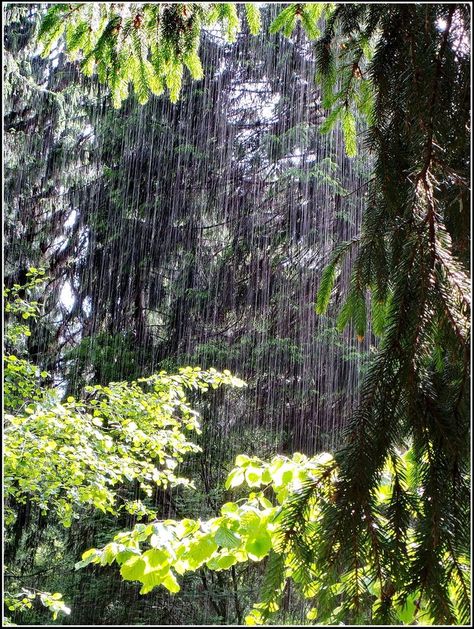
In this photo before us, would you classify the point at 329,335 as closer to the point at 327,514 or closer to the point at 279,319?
the point at 279,319

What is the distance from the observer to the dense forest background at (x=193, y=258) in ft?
17.1

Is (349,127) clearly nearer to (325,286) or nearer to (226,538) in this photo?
(325,286)

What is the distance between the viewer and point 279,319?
5691 mm

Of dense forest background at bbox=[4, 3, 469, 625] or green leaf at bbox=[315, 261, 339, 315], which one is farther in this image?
dense forest background at bbox=[4, 3, 469, 625]

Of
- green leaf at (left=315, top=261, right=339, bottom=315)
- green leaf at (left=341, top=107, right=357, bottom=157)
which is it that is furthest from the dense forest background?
green leaf at (left=315, top=261, right=339, bottom=315)

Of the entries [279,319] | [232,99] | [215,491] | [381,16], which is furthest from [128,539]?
[232,99]

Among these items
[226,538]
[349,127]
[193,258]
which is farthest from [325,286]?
[193,258]

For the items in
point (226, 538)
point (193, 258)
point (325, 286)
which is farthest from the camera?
point (193, 258)

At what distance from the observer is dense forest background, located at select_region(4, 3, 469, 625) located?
17.1ft

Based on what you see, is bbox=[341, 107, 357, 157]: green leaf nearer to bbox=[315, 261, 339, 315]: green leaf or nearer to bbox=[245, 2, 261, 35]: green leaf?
bbox=[245, 2, 261, 35]: green leaf

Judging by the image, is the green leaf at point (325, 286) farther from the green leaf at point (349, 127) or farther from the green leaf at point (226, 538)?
the green leaf at point (226, 538)

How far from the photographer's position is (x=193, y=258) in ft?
19.3

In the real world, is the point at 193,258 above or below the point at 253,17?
below

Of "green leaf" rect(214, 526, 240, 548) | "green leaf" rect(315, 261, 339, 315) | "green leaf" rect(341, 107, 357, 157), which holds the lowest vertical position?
"green leaf" rect(214, 526, 240, 548)
